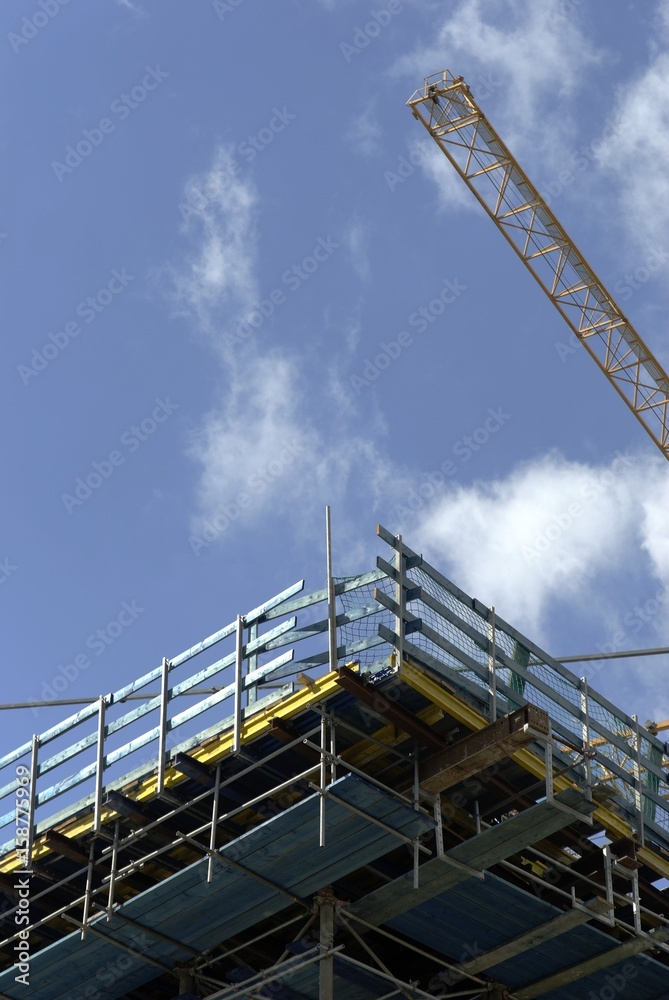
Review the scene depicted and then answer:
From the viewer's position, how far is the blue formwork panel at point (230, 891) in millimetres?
25734

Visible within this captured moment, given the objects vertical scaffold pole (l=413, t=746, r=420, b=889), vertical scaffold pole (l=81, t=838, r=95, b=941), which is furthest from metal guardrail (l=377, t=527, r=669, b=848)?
vertical scaffold pole (l=81, t=838, r=95, b=941)

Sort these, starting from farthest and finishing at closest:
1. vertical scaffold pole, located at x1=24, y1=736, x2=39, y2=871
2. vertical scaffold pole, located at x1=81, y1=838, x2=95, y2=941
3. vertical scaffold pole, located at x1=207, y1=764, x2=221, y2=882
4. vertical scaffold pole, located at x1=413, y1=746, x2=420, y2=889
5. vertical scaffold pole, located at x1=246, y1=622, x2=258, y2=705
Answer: vertical scaffold pole, located at x1=24, y1=736, x2=39, y2=871 < vertical scaffold pole, located at x1=81, y1=838, x2=95, y2=941 < vertical scaffold pole, located at x1=246, y1=622, x2=258, y2=705 < vertical scaffold pole, located at x1=207, y1=764, x2=221, y2=882 < vertical scaffold pole, located at x1=413, y1=746, x2=420, y2=889

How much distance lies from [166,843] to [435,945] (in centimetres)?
530

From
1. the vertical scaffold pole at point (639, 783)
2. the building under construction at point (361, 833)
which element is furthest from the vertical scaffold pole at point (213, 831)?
the vertical scaffold pole at point (639, 783)

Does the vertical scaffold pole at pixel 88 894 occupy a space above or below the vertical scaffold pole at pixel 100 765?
below

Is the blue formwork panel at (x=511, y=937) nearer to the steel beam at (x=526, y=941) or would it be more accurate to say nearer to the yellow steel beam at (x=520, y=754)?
the steel beam at (x=526, y=941)

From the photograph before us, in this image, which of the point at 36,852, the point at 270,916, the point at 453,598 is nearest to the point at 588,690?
the point at 453,598

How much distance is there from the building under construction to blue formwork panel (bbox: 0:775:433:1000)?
0.05 metres

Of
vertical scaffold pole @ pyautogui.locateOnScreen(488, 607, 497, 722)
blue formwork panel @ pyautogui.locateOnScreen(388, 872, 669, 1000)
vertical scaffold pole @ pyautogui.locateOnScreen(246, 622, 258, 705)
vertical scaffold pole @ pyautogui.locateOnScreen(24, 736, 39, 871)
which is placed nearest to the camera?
vertical scaffold pole @ pyautogui.locateOnScreen(488, 607, 497, 722)

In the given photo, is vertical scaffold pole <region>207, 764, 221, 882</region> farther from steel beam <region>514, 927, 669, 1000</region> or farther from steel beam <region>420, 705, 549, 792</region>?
steel beam <region>514, 927, 669, 1000</region>

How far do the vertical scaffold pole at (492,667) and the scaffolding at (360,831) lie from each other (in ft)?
0.14

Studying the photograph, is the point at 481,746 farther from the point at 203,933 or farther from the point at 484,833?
the point at 203,933

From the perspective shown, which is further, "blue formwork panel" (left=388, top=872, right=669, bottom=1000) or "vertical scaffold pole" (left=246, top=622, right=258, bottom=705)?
"blue formwork panel" (left=388, top=872, right=669, bottom=1000)

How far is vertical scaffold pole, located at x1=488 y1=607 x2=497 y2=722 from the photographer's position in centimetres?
2684
